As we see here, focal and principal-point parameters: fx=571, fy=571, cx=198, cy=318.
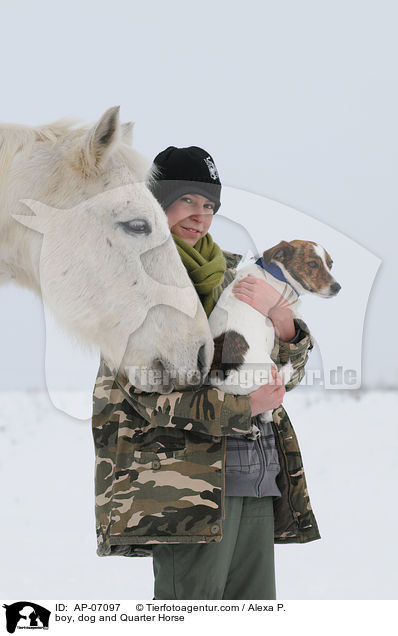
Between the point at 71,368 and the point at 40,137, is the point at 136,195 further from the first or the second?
the point at 71,368

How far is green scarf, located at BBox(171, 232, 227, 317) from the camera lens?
1668 millimetres

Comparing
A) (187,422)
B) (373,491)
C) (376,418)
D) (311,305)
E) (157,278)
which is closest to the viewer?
(187,422)

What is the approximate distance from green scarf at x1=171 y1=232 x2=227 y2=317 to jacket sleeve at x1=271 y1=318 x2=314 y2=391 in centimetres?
25

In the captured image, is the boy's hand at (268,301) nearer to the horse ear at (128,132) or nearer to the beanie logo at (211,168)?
the beanie logo at (211,168)

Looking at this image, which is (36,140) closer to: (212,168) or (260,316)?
(212,168)

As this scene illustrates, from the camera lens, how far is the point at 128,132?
6.44 ft

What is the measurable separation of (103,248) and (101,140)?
0.31m

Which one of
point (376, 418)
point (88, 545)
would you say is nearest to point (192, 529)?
point (88, 545)

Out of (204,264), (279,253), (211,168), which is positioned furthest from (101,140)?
(279,253)

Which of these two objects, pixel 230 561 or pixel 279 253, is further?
pixel 279 253

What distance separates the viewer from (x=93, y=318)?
1.67m

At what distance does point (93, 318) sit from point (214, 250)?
16.5 inches
